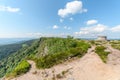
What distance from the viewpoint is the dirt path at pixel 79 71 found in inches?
722

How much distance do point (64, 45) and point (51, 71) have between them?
63.2ft

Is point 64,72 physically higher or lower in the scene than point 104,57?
lower

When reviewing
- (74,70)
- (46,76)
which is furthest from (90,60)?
(46,76)

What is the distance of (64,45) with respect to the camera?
40750mm

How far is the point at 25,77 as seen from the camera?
21.2 m

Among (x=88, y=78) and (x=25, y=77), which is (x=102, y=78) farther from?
(x=25, y=77)

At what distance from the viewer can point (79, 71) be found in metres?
20.3

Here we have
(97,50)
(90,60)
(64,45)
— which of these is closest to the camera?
(90,60)

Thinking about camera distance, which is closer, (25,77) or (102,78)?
(102,78)

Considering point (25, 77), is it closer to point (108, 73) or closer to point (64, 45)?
Result: point (108, 73)

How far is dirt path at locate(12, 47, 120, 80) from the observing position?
60.2ft

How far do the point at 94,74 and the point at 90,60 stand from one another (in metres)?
4.74

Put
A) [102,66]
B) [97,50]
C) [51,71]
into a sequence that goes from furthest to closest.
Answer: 1. [97,50]
2. [51,71]
3. [102,66]

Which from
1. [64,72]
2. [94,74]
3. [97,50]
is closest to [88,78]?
[94,74]
